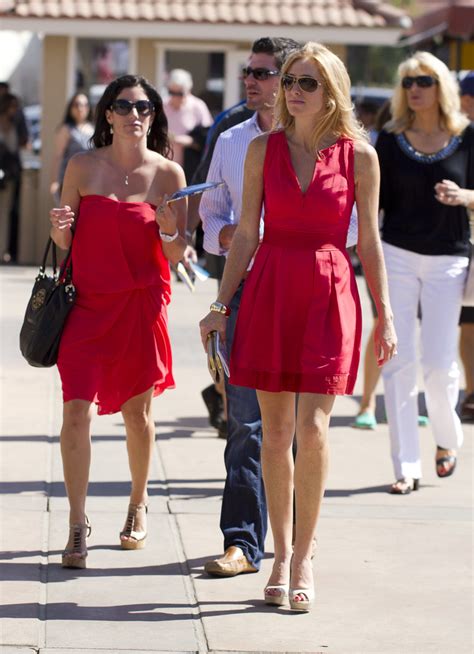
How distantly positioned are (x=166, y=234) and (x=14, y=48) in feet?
51.6

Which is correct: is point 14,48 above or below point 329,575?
above

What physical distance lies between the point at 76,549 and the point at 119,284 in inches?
40.2

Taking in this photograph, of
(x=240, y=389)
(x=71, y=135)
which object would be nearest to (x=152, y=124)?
(x=240, y=389)

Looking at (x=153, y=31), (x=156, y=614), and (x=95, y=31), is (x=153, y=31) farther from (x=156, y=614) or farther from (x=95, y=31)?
(x=156, y=614)

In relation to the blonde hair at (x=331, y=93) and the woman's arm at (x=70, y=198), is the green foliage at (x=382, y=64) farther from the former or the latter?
the blonde hair at (x=331, y=93)

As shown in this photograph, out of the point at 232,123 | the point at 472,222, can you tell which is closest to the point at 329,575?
the point at 232,123

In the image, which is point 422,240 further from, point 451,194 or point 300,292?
point 300,292

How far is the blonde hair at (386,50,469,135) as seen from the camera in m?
6.97

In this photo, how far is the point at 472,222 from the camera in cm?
719

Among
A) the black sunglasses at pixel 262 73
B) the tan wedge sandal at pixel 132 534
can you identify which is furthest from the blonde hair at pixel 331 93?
the tan wedge sandal at pixel 132 534

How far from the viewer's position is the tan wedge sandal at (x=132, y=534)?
579 centimetres

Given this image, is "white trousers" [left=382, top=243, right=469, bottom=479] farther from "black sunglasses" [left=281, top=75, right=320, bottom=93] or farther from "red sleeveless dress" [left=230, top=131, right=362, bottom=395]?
"black sunglasses" [left=281, top=75, right=320, bottom=93]

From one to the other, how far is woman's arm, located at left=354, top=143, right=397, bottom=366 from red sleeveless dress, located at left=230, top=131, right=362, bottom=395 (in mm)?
55

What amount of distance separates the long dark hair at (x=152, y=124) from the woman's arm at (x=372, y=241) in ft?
3.57
